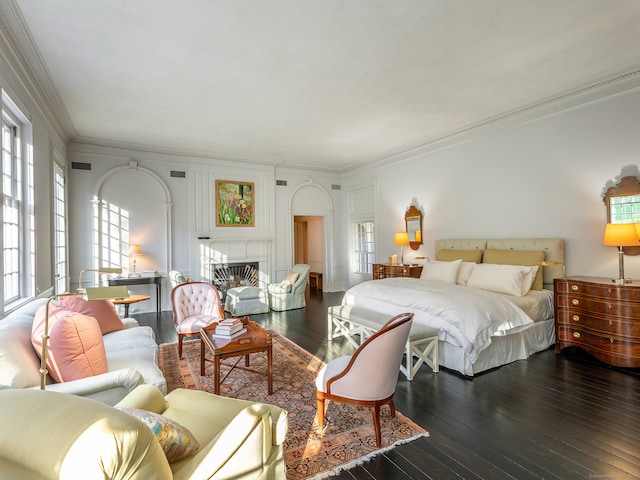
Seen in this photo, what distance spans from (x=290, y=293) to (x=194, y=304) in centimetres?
257

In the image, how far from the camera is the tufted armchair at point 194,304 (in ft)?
14.1

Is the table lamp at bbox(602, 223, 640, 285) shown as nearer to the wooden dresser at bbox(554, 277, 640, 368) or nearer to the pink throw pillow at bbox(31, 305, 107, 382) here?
the wooden dresser at bbox(554, 277, 640, 368)

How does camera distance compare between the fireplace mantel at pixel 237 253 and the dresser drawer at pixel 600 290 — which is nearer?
the dresser drawer at pixel 600 290

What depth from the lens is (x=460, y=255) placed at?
19.2ft

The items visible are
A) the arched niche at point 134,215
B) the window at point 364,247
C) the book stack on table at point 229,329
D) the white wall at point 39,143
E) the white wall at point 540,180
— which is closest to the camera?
the white wall at point 39,143

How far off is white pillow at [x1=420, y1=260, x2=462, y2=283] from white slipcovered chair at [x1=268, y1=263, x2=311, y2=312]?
7.78ft

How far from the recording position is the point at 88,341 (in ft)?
7.31

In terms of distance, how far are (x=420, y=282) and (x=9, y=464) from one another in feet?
15.1

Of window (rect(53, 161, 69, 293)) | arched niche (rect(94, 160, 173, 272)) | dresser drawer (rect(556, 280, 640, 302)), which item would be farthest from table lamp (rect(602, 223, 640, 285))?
window (rect(53, 161, 69, 293))

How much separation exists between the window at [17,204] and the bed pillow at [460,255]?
5.91 meters

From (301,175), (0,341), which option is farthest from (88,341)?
(301,175)

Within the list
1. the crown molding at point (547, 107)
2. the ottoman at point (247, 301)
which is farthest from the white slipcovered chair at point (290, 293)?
the crown molding at point (547, 107)

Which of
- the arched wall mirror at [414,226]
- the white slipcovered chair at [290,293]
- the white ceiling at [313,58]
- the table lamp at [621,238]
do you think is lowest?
the white slipcovered chair at [290,293]

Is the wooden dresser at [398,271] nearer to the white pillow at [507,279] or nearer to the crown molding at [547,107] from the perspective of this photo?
the white pillow at [507,279]
